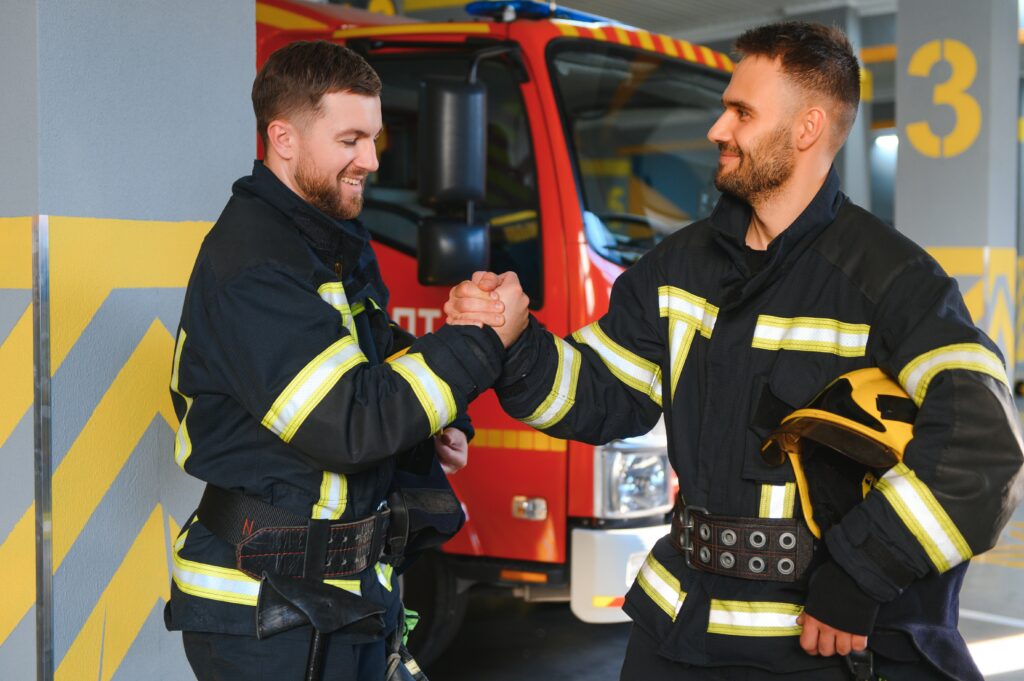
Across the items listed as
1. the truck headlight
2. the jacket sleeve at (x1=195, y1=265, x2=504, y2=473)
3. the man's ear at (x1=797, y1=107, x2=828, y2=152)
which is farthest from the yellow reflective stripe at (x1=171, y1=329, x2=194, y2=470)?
the truck headlight

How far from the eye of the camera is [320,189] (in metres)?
2.12

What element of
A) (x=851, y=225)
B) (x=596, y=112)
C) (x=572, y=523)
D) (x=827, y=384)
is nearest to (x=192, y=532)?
(x=827, y=384)

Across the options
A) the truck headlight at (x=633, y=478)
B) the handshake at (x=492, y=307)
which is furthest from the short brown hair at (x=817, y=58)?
the truck headlight at (x=633, y=478)

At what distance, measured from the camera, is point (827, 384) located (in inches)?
77.7

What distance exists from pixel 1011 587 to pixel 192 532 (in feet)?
16.5

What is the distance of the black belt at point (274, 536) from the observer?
198 centimetres

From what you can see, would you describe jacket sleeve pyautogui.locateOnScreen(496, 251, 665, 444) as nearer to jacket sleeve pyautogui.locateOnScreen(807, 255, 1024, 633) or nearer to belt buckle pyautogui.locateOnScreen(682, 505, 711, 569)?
belt buckle pyautogui.locateOnScreen(682, 505, 711, 569)

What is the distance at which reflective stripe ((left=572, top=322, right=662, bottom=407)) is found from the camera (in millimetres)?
2279

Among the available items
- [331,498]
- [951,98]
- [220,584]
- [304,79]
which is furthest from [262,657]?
[951,98]

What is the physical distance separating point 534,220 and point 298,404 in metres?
2.04

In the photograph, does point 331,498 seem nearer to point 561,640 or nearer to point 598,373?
point 598,373

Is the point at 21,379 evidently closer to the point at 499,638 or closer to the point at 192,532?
the point at 192,532

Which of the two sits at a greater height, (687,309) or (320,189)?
(320,189)

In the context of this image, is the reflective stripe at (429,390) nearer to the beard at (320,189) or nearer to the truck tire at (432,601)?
the beard at (320,189)
